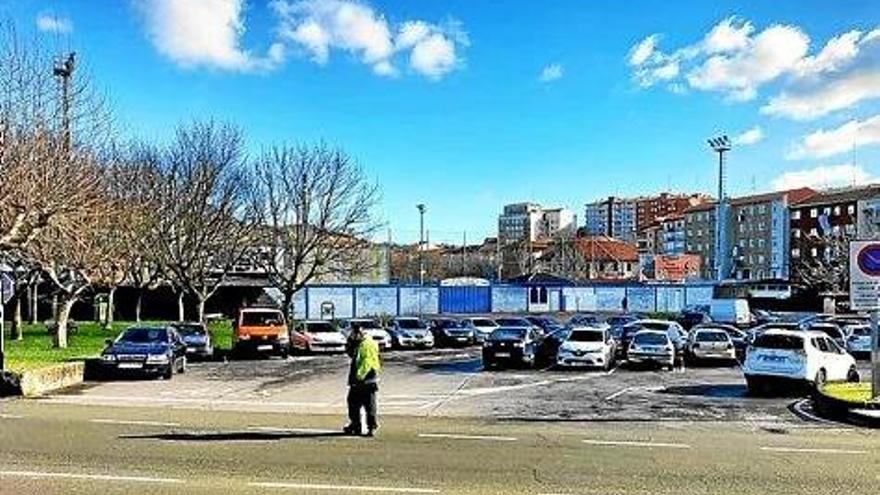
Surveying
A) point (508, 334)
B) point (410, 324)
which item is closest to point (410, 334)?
point (410, 324)

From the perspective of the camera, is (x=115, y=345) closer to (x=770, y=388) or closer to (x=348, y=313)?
(x=770, y=388)

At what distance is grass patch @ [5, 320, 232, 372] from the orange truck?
5.05 metres

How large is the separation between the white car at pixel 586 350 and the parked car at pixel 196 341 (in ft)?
44.3

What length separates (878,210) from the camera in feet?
370

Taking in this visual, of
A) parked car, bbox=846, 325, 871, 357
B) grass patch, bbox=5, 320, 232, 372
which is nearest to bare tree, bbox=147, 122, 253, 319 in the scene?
grass patch, bbox=5, 320, 232, 372

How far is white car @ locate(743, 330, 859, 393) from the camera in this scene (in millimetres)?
24688

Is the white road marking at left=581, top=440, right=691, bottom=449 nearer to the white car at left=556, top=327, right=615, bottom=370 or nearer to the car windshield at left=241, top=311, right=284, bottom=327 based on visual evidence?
the white car at left=556, top=327, right=615, bottom=370

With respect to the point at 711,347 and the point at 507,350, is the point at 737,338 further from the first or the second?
the point at 507,350

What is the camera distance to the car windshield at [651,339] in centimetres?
3444

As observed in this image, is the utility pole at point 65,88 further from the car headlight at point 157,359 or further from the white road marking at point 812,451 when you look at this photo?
the white road marking at point 812,451

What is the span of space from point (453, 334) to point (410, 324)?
2465 mm

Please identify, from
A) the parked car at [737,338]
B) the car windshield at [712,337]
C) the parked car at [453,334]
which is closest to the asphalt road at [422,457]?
the car windshield at [712,337]

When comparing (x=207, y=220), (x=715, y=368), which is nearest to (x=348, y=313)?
(x=207, y=220)

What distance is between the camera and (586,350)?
3328 cm
